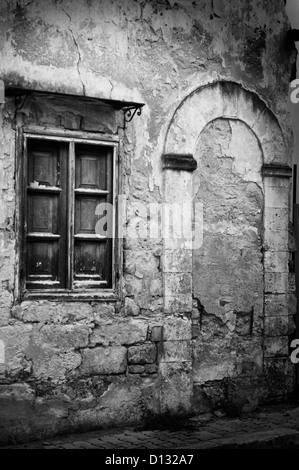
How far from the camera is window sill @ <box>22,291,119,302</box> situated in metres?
6.89

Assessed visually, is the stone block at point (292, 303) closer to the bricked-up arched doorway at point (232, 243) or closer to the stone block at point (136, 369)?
the bricked-up arched doorway at point (232, 243)

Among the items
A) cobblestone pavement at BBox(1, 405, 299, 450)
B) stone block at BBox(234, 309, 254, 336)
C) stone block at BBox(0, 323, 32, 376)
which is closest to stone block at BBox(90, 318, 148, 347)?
stone block at BBox(0, 323, 32, 376)

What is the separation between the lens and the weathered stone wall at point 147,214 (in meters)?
6.80

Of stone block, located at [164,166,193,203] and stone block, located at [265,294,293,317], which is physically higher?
stone block, located at [164,166,193,203]

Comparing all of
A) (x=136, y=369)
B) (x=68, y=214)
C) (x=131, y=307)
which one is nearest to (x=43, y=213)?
(x=68, y=214)

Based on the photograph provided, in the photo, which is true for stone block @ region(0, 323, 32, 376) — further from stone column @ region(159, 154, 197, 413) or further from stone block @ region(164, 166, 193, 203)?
stone block @ region(164, 166, 193, 203)

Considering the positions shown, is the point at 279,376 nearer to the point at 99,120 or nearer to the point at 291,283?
the point at 291,283

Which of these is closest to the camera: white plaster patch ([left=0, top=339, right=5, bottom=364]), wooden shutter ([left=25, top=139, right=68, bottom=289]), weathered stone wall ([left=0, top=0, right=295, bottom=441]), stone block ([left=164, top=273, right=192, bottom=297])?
white plaster patch ([left=0, top=339, right=5, bottom=364])

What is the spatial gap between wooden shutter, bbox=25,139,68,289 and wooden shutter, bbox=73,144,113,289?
16cm

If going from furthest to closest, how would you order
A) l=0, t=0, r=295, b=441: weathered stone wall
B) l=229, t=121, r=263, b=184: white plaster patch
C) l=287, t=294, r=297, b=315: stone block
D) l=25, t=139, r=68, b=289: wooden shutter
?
l=287, t=294, r=297, b=315: stone block
l=229, t=121, r=263, b=184: white plaster patch
l=25, t=139, r=68, b=289: wooden shutter
l=0, t=0, r=295, b=441: weathered stone wall

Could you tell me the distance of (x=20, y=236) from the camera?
6824mm

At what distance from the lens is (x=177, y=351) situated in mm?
7645

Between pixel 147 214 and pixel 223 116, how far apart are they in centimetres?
140

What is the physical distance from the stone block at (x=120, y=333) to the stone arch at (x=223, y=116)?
1.72 meters
